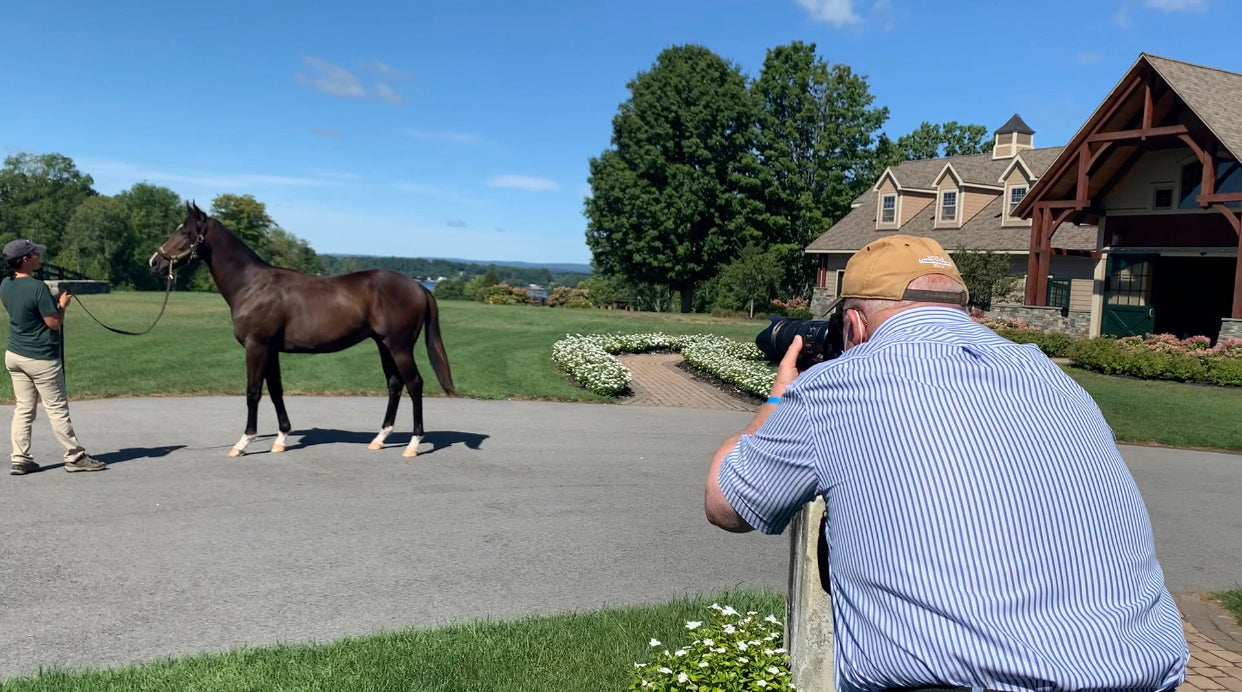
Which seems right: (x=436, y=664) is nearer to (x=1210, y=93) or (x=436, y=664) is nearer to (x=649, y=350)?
(x=649, y=350)

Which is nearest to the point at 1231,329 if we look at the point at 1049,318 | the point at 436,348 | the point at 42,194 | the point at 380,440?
the point at 1049,318

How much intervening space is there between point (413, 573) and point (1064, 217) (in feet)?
80.7

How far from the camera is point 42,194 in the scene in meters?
88.1

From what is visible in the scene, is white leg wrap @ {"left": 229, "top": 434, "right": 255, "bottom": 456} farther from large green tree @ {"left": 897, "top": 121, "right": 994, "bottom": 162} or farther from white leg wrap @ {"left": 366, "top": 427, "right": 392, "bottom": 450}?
large green tree @ {"left": 897, "top": 121, "right": 994, "bottom": 162}

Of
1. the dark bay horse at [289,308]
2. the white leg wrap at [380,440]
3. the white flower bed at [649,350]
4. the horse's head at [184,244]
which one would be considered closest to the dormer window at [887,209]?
the white flower bed at [649,350]

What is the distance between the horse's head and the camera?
9945 mm

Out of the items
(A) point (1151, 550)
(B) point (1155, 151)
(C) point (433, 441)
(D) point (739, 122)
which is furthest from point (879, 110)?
(A) point (1151, 550)

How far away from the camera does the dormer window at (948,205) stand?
3747 cm

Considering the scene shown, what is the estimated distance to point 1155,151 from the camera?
1024 inches

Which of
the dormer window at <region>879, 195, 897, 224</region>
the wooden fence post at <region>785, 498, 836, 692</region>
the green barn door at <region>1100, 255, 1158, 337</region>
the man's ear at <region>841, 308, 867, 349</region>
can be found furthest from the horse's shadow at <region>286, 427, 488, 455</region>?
the dormer window at <region>879, 195, 897, 224</region>

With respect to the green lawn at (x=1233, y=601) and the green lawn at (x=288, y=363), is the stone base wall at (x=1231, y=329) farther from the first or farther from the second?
the green lawn at (x=1233, y=601)

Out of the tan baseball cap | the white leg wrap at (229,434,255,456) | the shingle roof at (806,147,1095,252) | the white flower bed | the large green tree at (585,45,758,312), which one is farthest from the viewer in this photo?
the large green tree at (585,45,758,312)

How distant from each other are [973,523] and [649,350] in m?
19.1

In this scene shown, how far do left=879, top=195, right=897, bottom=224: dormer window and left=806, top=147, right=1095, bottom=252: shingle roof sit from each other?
1.88ft
